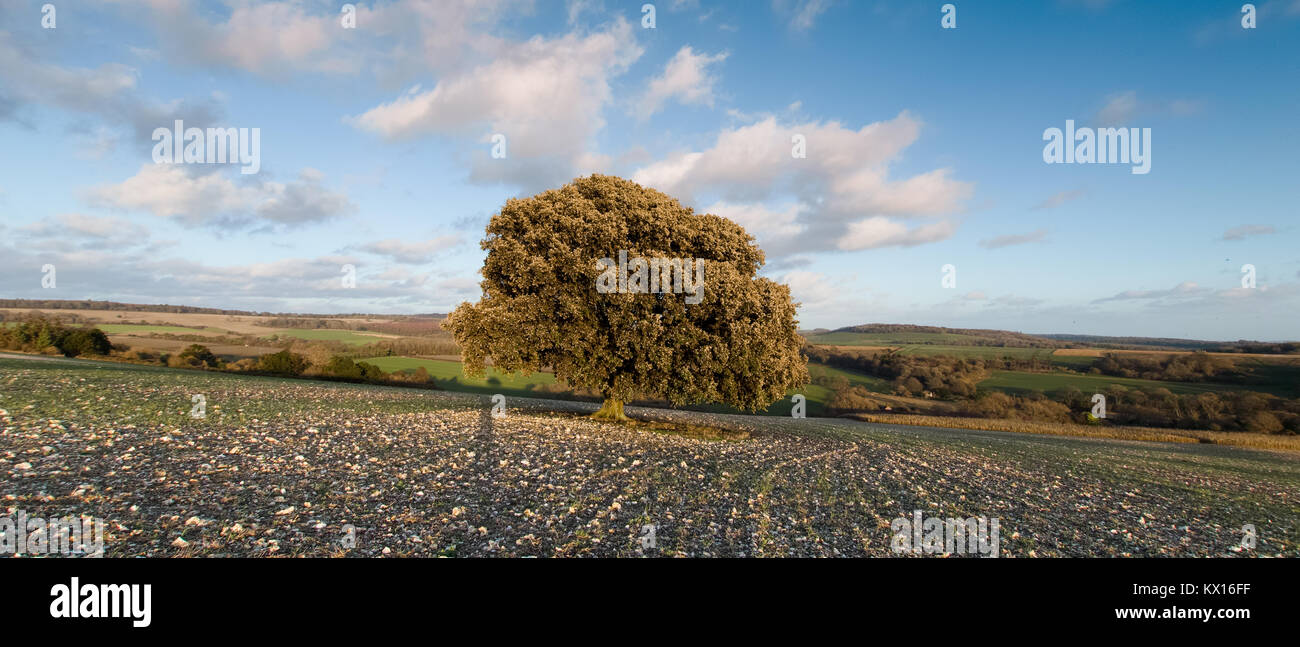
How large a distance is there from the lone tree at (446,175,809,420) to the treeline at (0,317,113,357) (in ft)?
192

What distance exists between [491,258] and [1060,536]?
961 inches

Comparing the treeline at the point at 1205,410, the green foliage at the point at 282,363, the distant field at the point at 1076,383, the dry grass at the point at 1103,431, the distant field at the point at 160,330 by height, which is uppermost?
the distant field at the point at 160,330

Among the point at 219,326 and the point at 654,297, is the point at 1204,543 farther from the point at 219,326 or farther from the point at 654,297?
the point at 219,326

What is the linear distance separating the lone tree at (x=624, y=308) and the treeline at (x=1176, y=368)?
93981mm

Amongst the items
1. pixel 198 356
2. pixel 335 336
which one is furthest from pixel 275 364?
pixel 335 336

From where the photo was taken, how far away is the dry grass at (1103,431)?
47.8 metres

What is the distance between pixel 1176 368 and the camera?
268 ft

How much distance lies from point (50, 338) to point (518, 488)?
7116cm

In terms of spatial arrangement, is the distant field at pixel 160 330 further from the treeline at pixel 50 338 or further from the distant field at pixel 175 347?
the treeline at pixel 50 338

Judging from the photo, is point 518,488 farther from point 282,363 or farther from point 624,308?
point 282,363

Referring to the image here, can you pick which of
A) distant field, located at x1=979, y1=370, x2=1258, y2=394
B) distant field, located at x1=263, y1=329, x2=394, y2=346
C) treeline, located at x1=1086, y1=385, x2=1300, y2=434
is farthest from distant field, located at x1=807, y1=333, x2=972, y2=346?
distant field, located at x1=263, y1=329, x2=394, y2=346

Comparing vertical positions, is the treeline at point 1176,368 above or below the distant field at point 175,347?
below

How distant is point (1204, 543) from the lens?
13133mm

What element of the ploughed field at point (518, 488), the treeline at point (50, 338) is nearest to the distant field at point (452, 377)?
the treeline at point (50, 338)
